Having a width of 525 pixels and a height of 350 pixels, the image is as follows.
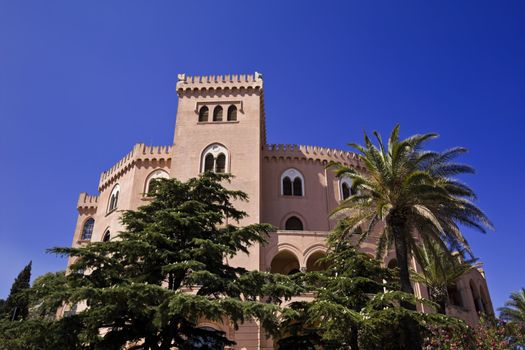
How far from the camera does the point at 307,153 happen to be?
26.8m

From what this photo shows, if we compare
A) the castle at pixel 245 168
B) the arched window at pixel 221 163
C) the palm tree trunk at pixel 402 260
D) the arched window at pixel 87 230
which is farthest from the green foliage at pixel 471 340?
the arched window at pixel 87 230

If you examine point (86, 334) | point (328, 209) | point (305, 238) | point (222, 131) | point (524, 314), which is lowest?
point (86, 334)

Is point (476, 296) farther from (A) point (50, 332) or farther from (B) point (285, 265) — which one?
(A) point (50, 332)

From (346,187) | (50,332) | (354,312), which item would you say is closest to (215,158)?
(346,187)

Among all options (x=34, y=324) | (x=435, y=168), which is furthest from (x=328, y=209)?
(x=34, y=324)

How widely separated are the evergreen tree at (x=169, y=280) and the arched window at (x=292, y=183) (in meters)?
11.3

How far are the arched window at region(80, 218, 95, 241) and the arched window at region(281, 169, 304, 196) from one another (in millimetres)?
14188

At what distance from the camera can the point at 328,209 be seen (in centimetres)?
2512

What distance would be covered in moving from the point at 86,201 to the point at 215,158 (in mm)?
12435

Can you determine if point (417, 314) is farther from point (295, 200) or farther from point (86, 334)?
point (295, 200)

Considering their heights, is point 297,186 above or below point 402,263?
above

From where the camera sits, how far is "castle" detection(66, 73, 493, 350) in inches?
918

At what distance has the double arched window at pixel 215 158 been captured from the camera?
23.6m

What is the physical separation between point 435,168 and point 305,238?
26.4 feet
